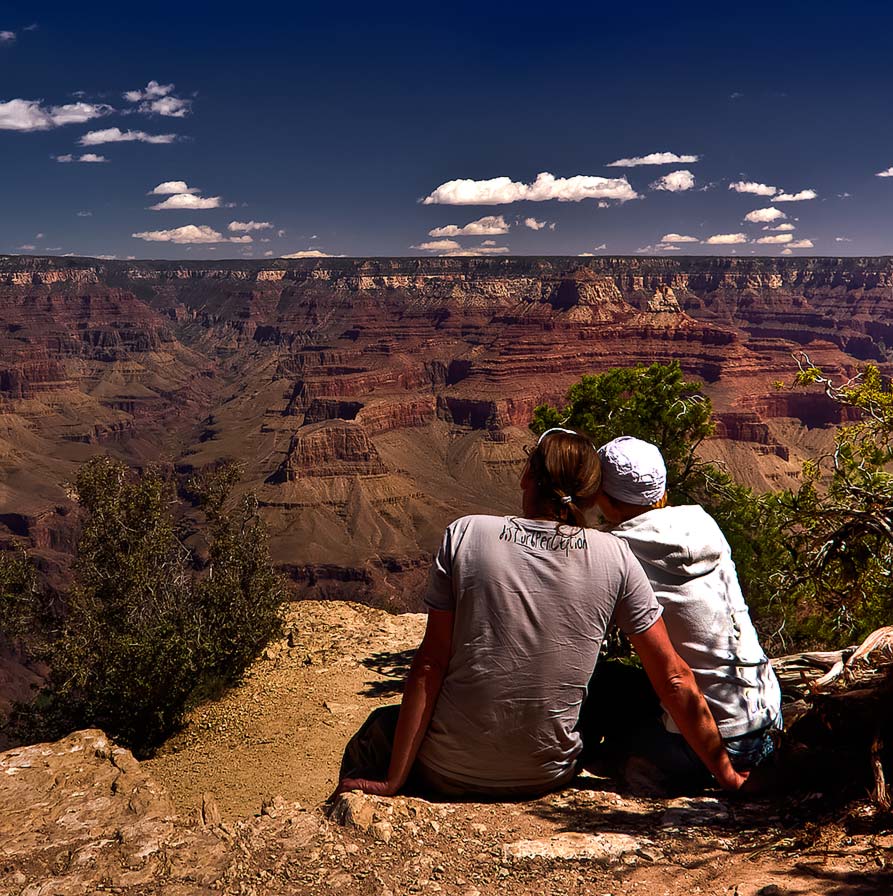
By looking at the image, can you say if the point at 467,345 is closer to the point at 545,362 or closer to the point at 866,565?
the point at 545,362

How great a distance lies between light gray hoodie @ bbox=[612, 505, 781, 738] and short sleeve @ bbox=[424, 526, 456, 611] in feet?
3.57

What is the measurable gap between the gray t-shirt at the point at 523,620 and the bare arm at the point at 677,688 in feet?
0.37

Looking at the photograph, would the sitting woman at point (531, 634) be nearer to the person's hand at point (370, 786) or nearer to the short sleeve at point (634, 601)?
the short sleeve at point (634, 601)

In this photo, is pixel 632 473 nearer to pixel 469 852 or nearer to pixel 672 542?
pixel 672 542

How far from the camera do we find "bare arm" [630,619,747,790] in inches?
147

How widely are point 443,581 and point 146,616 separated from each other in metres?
11.1

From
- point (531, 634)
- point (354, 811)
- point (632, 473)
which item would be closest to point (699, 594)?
point (632, 473)

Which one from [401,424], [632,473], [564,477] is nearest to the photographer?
[564,477]

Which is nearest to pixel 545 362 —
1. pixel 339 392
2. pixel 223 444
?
pixel 339 392

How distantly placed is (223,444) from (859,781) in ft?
519

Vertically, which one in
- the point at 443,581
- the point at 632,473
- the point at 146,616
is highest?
the point at 632,473

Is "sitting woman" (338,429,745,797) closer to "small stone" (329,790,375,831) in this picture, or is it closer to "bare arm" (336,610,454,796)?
"bare arm" (336,610,454,796)

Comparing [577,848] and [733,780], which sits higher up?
[733,780]

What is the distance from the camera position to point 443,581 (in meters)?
3.61
